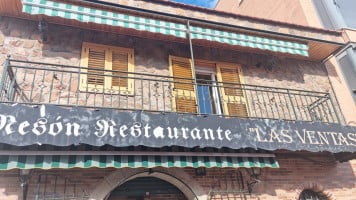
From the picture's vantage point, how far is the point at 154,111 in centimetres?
512

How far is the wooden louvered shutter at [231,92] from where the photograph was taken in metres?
7.02

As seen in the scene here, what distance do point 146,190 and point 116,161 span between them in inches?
55.2

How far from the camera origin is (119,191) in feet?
17.7

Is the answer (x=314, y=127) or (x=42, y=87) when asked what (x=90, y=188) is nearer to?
(x=42, y=87)

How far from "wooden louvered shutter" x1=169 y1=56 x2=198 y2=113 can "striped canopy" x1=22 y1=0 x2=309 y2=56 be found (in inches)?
34.0

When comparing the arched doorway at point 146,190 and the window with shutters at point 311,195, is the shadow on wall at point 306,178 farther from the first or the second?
the arched doorway at point 146,190

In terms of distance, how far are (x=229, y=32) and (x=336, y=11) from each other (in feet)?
16.8

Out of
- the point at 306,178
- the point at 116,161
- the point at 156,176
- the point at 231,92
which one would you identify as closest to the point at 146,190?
the point at 156,176

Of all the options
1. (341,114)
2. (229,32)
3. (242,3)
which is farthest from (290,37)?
(242,3)

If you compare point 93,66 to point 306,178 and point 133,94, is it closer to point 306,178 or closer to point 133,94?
point 133,94

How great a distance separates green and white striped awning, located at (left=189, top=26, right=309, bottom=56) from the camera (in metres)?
6.68

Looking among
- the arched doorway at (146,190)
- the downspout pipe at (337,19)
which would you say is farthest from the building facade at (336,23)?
the arched doorway at (146,190)

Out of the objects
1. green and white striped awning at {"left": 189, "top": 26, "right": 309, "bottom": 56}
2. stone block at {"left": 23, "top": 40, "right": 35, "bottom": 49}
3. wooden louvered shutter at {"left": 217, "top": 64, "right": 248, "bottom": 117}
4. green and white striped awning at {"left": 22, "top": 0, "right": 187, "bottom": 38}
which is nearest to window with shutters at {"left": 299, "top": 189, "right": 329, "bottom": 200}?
wooden louvered shutter at {"left": 217, "top": 64, "right": 248, "bottom": 117}

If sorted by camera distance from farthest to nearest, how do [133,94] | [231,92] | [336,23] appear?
[336,23] < [231,92] < [133,94]
